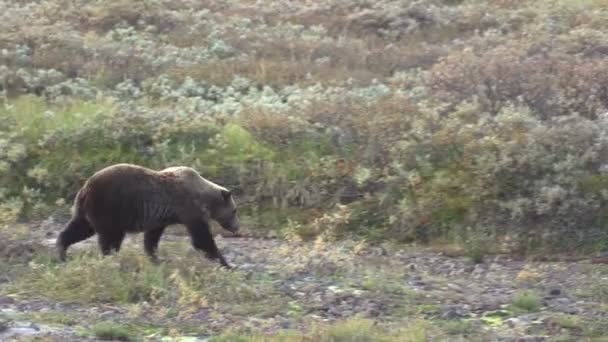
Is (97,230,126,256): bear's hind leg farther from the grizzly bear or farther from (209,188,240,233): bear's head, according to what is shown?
(209,188,240,233): bear's head

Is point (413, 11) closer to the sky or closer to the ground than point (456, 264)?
closer to the sky

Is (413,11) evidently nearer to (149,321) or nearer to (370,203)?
(370,203)

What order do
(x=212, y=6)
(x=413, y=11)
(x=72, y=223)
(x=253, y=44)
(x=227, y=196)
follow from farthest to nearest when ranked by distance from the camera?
(x=212, y=6) < (x=413, y=11) < (x=253, y=44) < (x=227, y=196) < (x=72, y=223)

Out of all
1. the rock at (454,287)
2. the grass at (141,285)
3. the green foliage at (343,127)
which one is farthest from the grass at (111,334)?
the green foliage at (343,127)

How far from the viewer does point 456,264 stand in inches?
498

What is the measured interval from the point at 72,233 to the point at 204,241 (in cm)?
139

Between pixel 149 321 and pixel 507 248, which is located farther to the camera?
pixel 507 248

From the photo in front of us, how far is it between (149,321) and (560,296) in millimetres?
4129

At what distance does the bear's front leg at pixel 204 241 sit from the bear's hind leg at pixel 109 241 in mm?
784

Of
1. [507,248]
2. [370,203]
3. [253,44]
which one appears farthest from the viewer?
[253,44]

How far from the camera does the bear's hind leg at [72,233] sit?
37.7ft

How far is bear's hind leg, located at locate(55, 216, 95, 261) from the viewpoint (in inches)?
453

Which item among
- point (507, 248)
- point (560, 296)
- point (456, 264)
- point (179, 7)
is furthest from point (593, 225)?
point (179, 7)

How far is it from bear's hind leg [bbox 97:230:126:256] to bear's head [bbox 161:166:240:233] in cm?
95
